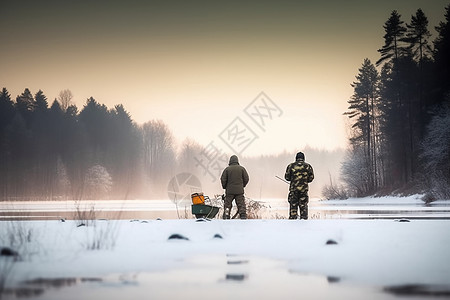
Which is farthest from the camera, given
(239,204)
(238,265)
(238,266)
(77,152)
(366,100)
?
(77,152)

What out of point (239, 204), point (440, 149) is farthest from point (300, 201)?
point (440, 149)

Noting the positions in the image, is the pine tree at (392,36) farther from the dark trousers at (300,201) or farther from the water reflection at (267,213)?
the dark trousers at (300,201)

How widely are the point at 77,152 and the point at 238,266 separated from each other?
303 feet

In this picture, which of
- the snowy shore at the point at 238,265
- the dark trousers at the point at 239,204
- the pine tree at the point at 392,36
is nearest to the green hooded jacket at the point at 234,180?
the dark trousers at the point at 239,204

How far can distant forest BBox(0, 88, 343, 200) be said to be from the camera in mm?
84938

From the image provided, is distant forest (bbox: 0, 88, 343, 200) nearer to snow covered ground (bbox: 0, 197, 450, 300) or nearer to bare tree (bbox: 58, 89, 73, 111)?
bare tree (bbox: 58, 89, 73, 111)

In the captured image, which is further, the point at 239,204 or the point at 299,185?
the point at 239,204

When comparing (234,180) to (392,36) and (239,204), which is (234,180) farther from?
(392,36)

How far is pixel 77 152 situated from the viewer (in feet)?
313

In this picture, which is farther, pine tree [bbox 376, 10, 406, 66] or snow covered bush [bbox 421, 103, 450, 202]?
pine tree [bbox 376, 10, 406, 66]

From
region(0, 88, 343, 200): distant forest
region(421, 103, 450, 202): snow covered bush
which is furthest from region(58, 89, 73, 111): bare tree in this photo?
region(421, 103, 450, 202): snow covered bush

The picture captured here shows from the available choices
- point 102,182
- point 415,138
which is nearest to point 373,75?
point 415,138

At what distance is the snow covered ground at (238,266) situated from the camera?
5.53 meters

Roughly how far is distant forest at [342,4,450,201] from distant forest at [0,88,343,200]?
21.3 m
